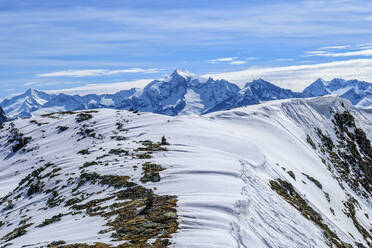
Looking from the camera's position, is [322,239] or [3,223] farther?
[3,223]

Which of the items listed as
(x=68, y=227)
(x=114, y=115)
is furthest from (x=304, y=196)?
(x=114, y=115)

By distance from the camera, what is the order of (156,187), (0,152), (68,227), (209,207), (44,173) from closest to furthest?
(209,207), (68,227), (156,187), (44,173), (0,152)

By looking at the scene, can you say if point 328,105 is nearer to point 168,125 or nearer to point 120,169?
point 168,125

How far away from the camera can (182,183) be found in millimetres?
24531

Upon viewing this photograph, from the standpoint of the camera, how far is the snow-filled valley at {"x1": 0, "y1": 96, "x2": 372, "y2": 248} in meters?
18.0

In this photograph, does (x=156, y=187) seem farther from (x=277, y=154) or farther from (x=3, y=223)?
(x=277, y=154)

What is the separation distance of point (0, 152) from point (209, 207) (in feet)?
204

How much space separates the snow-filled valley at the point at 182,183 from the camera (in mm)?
18016

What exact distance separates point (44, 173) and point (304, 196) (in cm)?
3222

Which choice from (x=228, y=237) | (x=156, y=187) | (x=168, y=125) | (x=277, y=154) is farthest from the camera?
(x=168, y=125)

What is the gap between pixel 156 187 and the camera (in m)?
24.6

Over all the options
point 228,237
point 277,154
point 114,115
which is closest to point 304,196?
point 277,154

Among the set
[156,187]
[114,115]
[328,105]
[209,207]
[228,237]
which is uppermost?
[328,105]

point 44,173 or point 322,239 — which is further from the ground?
point 44,173
